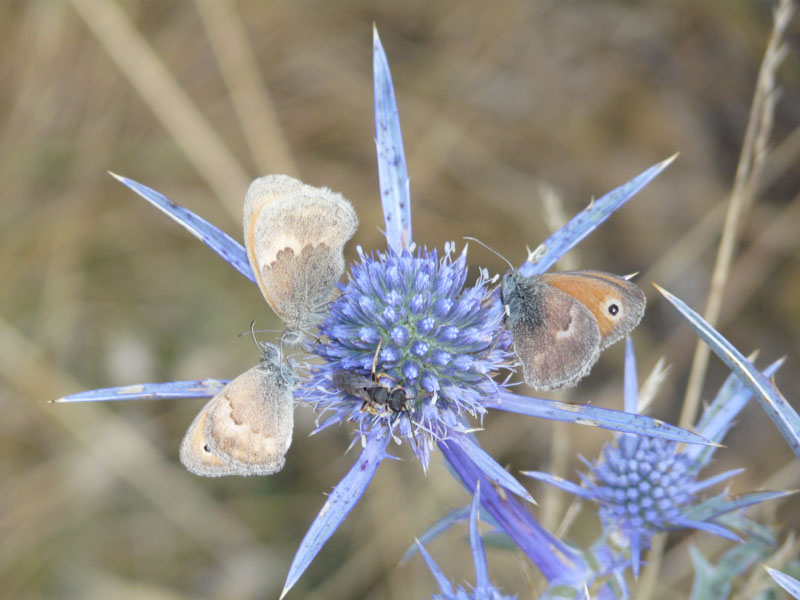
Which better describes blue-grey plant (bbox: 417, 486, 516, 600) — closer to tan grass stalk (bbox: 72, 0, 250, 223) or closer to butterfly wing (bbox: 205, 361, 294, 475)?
butterfly wing (bbox: 205, 361, 294, 475)

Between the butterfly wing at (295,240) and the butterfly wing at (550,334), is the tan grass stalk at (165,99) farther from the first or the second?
the butterfly wing at (550,334)

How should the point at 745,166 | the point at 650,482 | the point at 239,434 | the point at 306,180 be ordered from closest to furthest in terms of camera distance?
the point at 239,434, the point at 650,482, the point at 745,166, the point at 306,180

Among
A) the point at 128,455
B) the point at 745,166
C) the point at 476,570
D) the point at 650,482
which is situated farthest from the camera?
the point at 128,455

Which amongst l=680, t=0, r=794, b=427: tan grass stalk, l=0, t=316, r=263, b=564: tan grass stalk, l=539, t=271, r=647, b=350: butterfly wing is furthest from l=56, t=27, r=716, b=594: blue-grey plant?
l=0, t=316, r=263, b=564: tan grass stalk

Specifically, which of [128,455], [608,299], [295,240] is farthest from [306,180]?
[608,299]

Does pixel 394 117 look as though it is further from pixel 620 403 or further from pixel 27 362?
pixel 27 362

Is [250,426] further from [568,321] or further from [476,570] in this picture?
[568,321]

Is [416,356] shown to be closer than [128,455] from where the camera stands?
Yes
